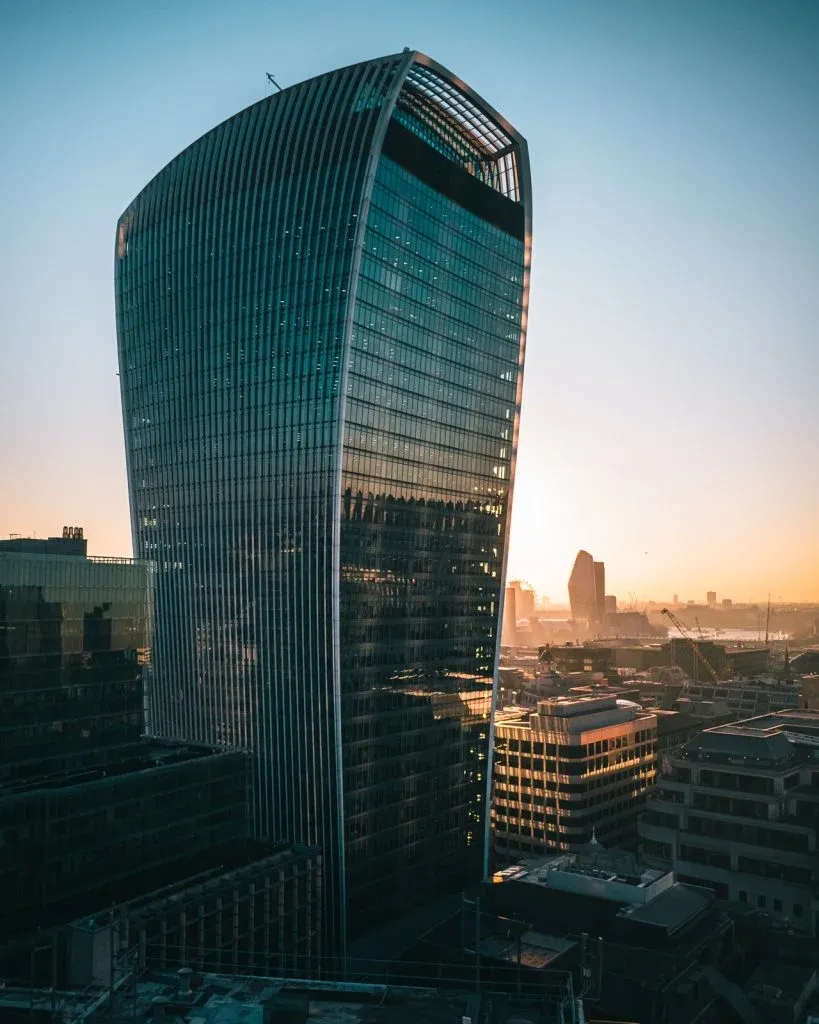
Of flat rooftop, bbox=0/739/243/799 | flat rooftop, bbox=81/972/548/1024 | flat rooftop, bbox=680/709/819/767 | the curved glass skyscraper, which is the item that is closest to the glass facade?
flat rooftop, bbox=0/739/243/799

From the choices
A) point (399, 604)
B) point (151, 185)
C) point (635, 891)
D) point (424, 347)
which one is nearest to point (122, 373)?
point (151, 185)

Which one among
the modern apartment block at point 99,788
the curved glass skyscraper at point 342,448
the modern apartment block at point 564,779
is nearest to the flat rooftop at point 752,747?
the modern apartment block at point 564,779

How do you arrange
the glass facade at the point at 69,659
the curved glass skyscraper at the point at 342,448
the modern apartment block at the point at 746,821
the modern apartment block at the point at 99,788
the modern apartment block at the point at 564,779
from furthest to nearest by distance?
1. the modern apartment block at the point at 564,779
2. the curved glass skyscraper at the point at 342,448
3. the modern apartment block at the point at 746,821
4. the glass facade at the point at 69,659
5. the modern apartment block at the point at 99,788

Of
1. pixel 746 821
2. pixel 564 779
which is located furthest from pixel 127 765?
pixel 564 779

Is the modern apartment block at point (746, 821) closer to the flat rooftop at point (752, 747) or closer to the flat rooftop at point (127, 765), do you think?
the flat rooftop at point (752, 747)

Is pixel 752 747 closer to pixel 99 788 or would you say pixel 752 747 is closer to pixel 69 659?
pixel 99 788

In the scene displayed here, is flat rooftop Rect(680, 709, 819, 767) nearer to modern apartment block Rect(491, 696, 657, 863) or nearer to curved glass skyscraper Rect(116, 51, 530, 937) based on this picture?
modern apartment block Rect(491, 696, 657, 863)
